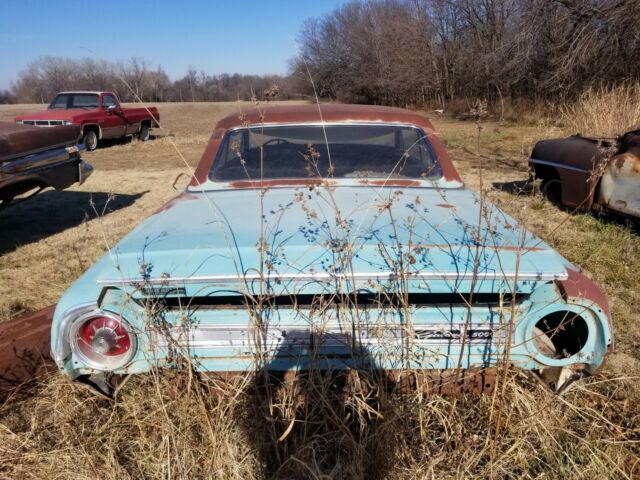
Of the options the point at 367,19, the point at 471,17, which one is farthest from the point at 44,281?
the point at 367,19

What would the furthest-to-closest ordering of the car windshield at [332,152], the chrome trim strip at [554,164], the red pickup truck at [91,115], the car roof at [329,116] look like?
the red pickup truck at [91,115] < the chrome trim strip at [554,164] < the car roof at [329,116] < the car windshield at [332,152]

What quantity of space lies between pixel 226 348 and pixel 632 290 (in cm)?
328

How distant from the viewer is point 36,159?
4.81 meters

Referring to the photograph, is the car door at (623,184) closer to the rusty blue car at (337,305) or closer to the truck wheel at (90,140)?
the rusty blue car at (337,305)

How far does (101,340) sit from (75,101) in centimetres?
1293

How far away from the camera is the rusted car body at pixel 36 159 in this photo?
175 inches

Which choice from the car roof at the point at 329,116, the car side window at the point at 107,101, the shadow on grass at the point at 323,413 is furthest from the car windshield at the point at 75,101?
the shadow on grass at the point at 323,413

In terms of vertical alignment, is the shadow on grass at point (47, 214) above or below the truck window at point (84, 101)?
below

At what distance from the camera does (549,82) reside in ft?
48.7

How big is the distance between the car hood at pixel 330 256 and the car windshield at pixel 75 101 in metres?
12.2

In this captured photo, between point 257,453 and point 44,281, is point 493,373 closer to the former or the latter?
point 257,453

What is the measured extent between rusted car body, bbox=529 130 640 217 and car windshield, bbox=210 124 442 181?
6.24 feet

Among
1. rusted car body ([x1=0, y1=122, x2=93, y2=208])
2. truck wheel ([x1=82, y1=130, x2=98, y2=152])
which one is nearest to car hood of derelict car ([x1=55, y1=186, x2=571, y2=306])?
rusted car body ([x1=0, y1=122, x2=93, y2=208])

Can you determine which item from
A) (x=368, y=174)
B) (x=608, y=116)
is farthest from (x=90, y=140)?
(x=608, y=116)
